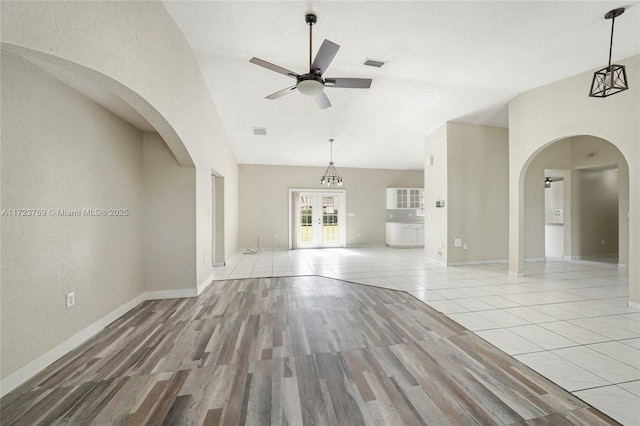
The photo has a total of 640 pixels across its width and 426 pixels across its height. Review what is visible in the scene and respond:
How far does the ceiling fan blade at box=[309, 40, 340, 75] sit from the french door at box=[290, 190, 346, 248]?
6022 millimetres

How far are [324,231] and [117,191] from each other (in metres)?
6.41

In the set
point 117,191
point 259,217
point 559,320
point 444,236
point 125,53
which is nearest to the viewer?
point 125,53

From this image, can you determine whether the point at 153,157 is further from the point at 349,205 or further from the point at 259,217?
the point at 349,205

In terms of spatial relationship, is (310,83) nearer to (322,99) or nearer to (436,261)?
(322,99)

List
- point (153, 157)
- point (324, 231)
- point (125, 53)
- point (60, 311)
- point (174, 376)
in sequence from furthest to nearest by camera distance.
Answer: point (324, 231), point (153, 157), point (60, 311), point (125, 53), point (174, 376)

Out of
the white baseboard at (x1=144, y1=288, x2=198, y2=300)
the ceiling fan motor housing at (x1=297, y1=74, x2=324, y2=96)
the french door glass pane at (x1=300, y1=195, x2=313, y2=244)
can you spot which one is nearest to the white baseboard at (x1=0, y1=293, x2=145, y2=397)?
the white baseboard at (x1=144, y1=288, x2=198, y2=300)

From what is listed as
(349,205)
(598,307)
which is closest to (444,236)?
(598,307)

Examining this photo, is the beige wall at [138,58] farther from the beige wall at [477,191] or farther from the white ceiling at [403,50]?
the beige wall at [477,191]

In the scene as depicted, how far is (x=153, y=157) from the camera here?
344cm

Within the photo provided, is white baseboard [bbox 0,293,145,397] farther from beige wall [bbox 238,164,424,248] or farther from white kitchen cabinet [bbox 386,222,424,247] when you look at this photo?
white kitchen cabinet [bbox 386,222,424,247]

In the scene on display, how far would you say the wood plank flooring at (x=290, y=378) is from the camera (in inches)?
56.8

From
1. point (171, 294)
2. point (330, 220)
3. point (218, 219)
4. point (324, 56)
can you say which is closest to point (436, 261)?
point (330, 220)

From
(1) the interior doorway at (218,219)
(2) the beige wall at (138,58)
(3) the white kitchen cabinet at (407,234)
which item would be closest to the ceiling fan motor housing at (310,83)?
(2) the beige wall at (138,58)

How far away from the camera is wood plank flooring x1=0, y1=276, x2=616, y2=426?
4.74 feet
